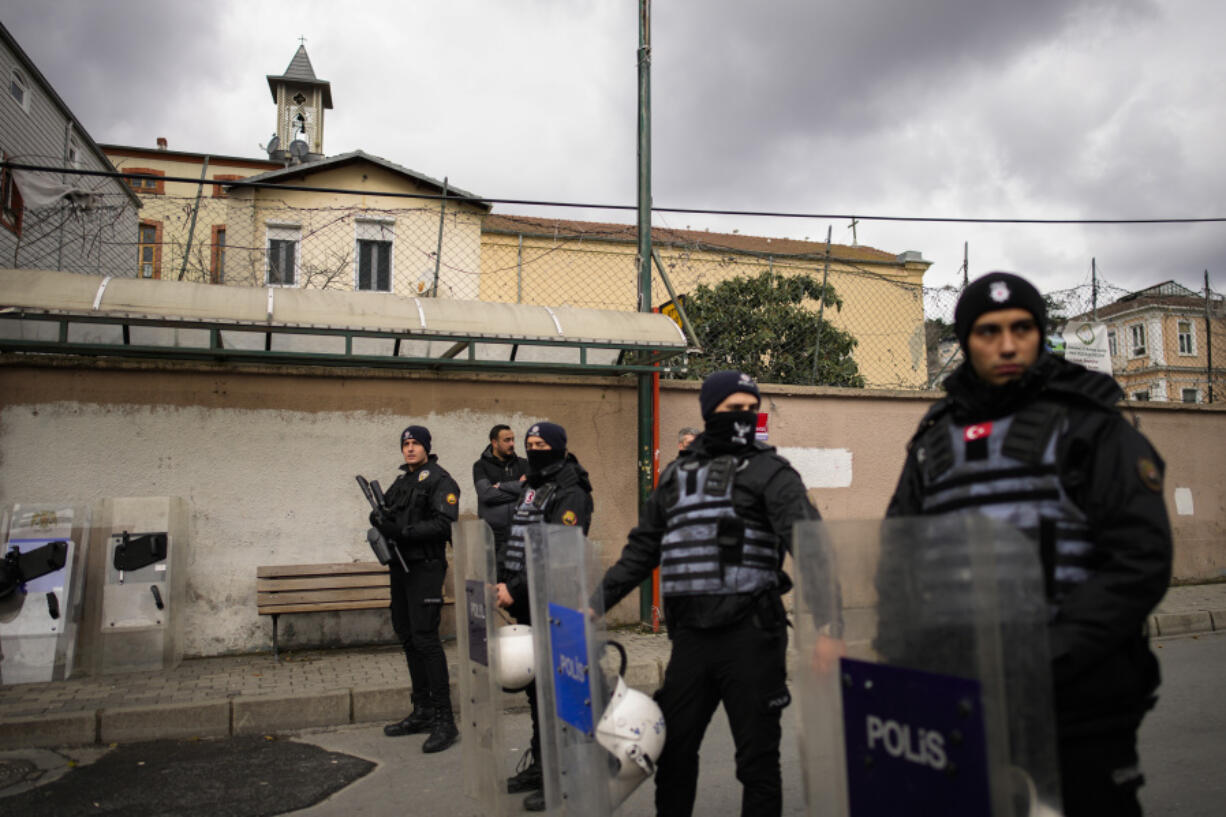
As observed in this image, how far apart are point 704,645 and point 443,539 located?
9.31 feet

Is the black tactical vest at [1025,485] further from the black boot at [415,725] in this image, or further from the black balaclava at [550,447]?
the black boot at [415,725]

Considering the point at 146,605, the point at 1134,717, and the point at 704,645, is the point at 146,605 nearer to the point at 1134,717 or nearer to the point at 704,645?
the point at 704,645

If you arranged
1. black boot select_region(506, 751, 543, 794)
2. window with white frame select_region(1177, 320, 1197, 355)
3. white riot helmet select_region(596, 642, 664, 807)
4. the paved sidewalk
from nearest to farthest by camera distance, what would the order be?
white riot helmet select_region(596, 642, 664, 807) → black boot select_region(506, 751, 543, 794) → the paved sidewalk → window with white frame select_region(1177, 320, 1197, 355)

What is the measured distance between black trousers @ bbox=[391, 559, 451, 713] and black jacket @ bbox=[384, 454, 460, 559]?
0.09 m

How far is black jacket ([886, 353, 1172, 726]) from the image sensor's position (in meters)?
1.79

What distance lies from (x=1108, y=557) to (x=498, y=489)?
16.1 ft

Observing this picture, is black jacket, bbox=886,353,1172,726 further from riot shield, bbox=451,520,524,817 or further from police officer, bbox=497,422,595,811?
police officer, bbox=497,422,595,811

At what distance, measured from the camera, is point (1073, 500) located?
1.93 meters

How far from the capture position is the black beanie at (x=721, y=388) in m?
3.29

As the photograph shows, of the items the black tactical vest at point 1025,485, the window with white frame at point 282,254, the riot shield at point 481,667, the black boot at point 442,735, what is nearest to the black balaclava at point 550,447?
the riot shield at point 481,667

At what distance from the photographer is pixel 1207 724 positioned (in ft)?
18.3

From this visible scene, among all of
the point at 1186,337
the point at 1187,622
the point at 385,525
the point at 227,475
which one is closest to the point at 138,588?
the point at 227,475

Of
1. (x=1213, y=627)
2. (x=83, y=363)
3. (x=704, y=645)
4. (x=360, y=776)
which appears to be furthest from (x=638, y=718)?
(x=1213, y=627)

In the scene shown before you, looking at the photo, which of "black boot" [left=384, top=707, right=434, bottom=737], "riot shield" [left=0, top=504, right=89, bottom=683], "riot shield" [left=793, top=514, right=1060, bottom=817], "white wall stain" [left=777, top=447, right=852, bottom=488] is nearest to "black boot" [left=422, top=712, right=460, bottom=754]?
"black boot" [left=384, top=707, right=434, bottom=737]
